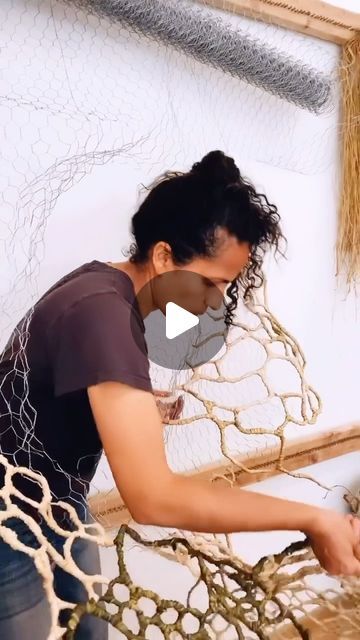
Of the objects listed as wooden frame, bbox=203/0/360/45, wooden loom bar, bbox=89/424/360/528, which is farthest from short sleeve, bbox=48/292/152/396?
wooden frame, bbox=203/0/360/45

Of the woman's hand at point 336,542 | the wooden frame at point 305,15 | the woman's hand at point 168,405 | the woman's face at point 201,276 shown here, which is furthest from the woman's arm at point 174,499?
the wooden frame at point 305,15

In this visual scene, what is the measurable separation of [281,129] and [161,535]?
2.27 ft

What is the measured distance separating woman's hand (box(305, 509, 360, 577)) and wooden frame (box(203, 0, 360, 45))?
0.76m

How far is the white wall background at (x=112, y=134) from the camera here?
Answer: 0.84 metres

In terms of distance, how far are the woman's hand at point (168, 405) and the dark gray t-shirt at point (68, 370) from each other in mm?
173

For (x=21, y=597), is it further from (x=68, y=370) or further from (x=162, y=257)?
(x=162, y=257)

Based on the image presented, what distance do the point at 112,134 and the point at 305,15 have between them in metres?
0.43

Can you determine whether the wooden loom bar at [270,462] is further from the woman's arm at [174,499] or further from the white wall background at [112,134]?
the woman's arm at [174,499]

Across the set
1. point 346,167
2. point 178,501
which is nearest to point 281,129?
point 346,167

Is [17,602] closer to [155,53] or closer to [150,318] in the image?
[150,318]

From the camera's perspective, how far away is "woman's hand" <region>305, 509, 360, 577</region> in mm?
538

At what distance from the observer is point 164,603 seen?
0.48 m

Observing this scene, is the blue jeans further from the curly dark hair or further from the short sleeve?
the curly dark hair

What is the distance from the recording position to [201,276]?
0.66 m
